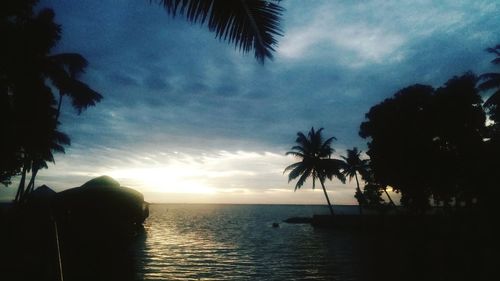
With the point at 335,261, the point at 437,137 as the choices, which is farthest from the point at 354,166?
the point at 335,261

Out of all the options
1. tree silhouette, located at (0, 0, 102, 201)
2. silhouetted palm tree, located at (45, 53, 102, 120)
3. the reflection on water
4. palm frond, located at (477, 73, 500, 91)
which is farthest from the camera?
palm frond, located at (477, 73, 500, 91)

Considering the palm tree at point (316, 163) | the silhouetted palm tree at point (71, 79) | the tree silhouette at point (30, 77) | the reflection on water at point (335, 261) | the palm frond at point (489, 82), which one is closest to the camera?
the tree silhouette at point (30, 77)

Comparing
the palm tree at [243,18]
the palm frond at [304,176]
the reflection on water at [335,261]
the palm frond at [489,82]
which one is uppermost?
the palm frond at [489,82]

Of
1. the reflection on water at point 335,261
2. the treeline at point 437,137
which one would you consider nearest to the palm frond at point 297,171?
the treeline at point 437,137

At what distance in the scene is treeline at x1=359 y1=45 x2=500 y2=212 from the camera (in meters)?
28.0

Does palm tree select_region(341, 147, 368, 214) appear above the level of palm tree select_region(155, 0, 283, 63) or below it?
above

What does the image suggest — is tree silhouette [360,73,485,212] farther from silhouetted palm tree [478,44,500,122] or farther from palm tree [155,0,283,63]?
palm tree [155,0,283,63]

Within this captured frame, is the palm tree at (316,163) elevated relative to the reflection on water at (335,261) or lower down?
elevated

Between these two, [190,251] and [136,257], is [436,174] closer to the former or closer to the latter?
[190,251]

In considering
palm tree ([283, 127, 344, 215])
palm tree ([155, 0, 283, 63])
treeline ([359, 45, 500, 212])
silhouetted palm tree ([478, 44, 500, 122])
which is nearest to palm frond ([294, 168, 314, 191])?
palm tree ([283, 127, 344, 215])

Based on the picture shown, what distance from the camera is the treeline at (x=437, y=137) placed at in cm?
2798

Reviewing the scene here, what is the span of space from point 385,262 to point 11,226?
2234 cm

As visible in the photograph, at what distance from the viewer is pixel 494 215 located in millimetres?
23906

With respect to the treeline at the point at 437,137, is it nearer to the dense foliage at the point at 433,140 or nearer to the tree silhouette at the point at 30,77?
the dense foliage at the point at 433,140
